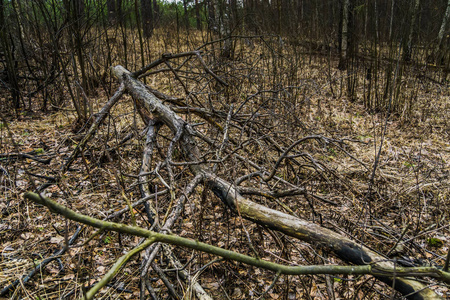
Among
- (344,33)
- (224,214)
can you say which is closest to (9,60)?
(224,214)

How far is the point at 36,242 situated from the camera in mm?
2576

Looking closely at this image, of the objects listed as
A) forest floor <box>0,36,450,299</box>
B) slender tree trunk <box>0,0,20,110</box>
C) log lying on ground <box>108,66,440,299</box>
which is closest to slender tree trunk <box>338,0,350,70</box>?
forest floor <box>0,36,450,299</box>

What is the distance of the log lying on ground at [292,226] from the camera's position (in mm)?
1538

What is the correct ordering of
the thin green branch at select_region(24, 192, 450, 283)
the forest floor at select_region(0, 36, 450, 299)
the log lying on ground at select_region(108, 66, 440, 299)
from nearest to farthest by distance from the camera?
1. the thin green branch at select_region(24, 192, 450, 283)
2. the log lying on ground at select_region(108, 66, 440, 299)
3. the forest floor at select_region(0, 36, 450, 299)

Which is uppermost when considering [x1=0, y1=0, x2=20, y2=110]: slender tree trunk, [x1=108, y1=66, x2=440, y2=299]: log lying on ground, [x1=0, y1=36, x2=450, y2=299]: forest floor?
[x1=0, y1=0, x2=20, y2=110]: slender tree trunk

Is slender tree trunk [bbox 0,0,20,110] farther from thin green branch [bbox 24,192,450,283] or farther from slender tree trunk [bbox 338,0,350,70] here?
slender tree trunk [bbox 338,0,350,70]

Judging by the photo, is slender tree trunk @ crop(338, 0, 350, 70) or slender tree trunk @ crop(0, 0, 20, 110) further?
slender tree trunk @ crop(338, 0, 350, 70)

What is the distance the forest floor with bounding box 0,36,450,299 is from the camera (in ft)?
7.14

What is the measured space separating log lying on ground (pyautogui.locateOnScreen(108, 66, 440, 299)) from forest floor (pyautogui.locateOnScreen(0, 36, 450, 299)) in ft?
0.36

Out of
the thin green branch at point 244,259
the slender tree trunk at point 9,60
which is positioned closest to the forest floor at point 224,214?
the thin green branch at point 244,259

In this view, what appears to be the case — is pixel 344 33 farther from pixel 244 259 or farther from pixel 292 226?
pixel 244 259

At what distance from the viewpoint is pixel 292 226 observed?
190 centimetres

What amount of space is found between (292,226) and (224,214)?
89cm

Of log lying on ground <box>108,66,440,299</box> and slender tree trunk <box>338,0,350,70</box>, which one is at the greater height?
slender tree trunk <box>338,0,350,70</box>
